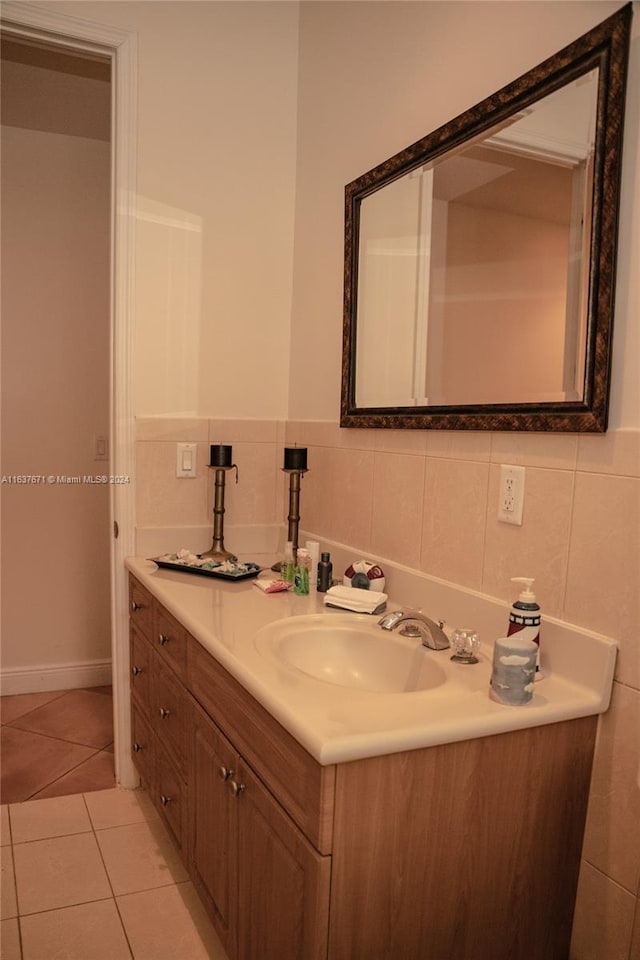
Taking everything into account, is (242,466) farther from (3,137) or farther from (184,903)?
(3,137)

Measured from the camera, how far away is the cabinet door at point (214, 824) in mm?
1406

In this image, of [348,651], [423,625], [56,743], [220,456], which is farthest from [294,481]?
[56,743]

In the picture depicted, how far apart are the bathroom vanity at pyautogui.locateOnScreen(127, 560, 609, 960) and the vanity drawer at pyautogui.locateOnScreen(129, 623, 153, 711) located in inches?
26.3

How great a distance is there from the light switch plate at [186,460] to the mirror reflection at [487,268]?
2.14ft

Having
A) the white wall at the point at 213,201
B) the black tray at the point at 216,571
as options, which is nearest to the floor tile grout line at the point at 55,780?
the black tray at the point at 216,571

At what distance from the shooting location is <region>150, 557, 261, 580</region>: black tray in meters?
1.99

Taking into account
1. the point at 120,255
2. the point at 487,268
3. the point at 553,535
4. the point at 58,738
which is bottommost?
the point at 58,738

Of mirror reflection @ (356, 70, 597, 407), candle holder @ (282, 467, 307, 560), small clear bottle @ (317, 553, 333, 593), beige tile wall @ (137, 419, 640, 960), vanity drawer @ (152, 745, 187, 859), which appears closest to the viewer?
beige tile wall @ (137, 419, 640, 960)

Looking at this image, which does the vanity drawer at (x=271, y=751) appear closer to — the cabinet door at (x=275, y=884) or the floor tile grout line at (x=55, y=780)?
the cabinet door at (x=275, y=884)

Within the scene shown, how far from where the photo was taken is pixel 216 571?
200 cm

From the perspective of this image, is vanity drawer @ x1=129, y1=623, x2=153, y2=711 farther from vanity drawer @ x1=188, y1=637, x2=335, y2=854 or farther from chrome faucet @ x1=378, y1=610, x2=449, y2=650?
chrome faucet @ x1=378, y1=610, x2=449, y2=650

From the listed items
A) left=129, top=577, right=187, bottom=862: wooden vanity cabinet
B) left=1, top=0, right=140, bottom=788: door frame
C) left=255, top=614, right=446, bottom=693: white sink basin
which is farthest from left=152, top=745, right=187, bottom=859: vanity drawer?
left=255, top=614, right=446, bottom=693: white sink basin

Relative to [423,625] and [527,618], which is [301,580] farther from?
[527,618]

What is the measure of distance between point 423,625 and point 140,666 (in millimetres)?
1109
